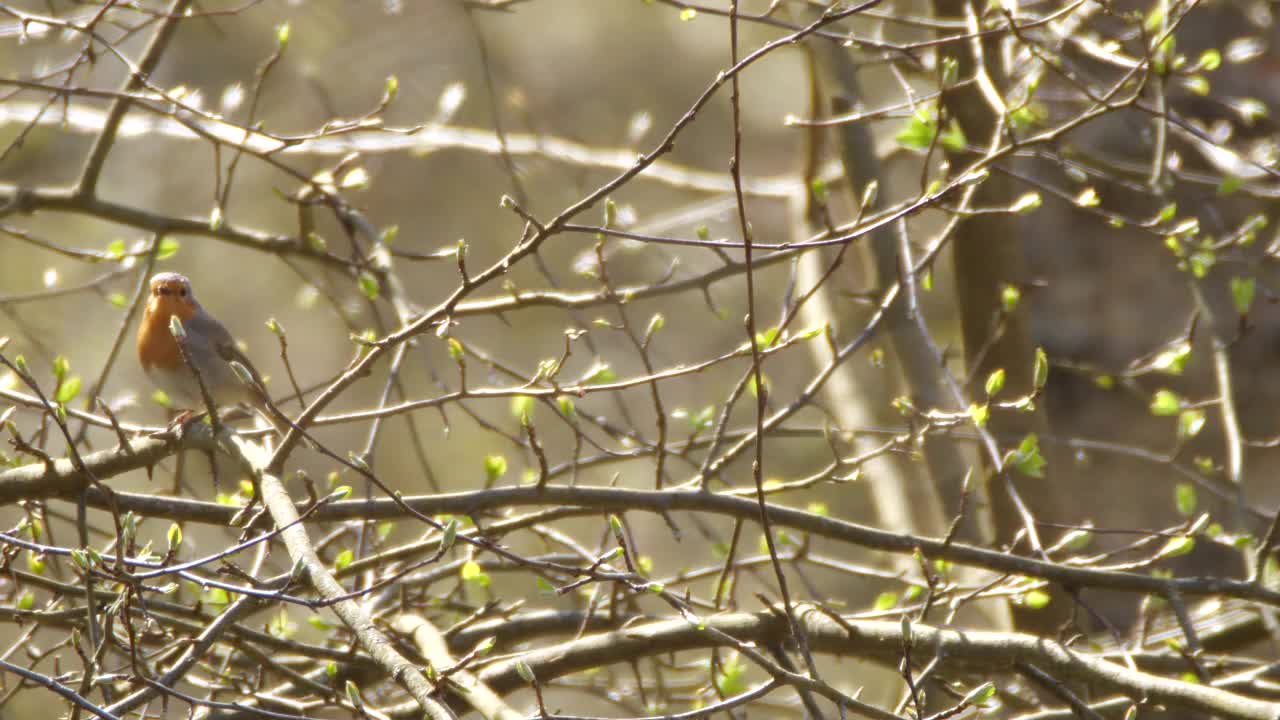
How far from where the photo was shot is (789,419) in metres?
5.45

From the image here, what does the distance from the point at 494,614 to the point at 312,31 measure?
10053 millimetres

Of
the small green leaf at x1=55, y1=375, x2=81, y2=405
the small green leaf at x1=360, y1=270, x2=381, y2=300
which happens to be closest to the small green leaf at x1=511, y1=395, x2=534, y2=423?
the small green leaf at x1=360, y1=270, x2=381, y2=300

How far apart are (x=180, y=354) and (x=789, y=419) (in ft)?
8.50

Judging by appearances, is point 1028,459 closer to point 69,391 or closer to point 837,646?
point 837,646

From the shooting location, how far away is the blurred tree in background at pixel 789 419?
2.64 metres

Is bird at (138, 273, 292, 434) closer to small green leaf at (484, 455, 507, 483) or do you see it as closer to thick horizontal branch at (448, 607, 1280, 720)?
small green leaf at (484, 455, 507, 483)

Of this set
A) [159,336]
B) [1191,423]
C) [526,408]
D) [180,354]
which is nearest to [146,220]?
[180,354]

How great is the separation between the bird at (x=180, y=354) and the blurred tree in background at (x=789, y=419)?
13cm

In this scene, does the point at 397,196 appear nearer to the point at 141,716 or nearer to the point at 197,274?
the point at 197,274

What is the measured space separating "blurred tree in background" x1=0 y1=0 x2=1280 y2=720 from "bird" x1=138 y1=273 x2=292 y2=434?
0.13 metres

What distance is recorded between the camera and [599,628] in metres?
3.33

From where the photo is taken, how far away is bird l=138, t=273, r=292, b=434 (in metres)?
4.36

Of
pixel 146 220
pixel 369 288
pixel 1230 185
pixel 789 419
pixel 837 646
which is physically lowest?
pixel 837 646

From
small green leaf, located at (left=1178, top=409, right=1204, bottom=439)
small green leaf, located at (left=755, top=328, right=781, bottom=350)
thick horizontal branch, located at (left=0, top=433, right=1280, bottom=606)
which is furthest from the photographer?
small green leaf, located at (left=1178, top=409, right=1204, bottom=439)
